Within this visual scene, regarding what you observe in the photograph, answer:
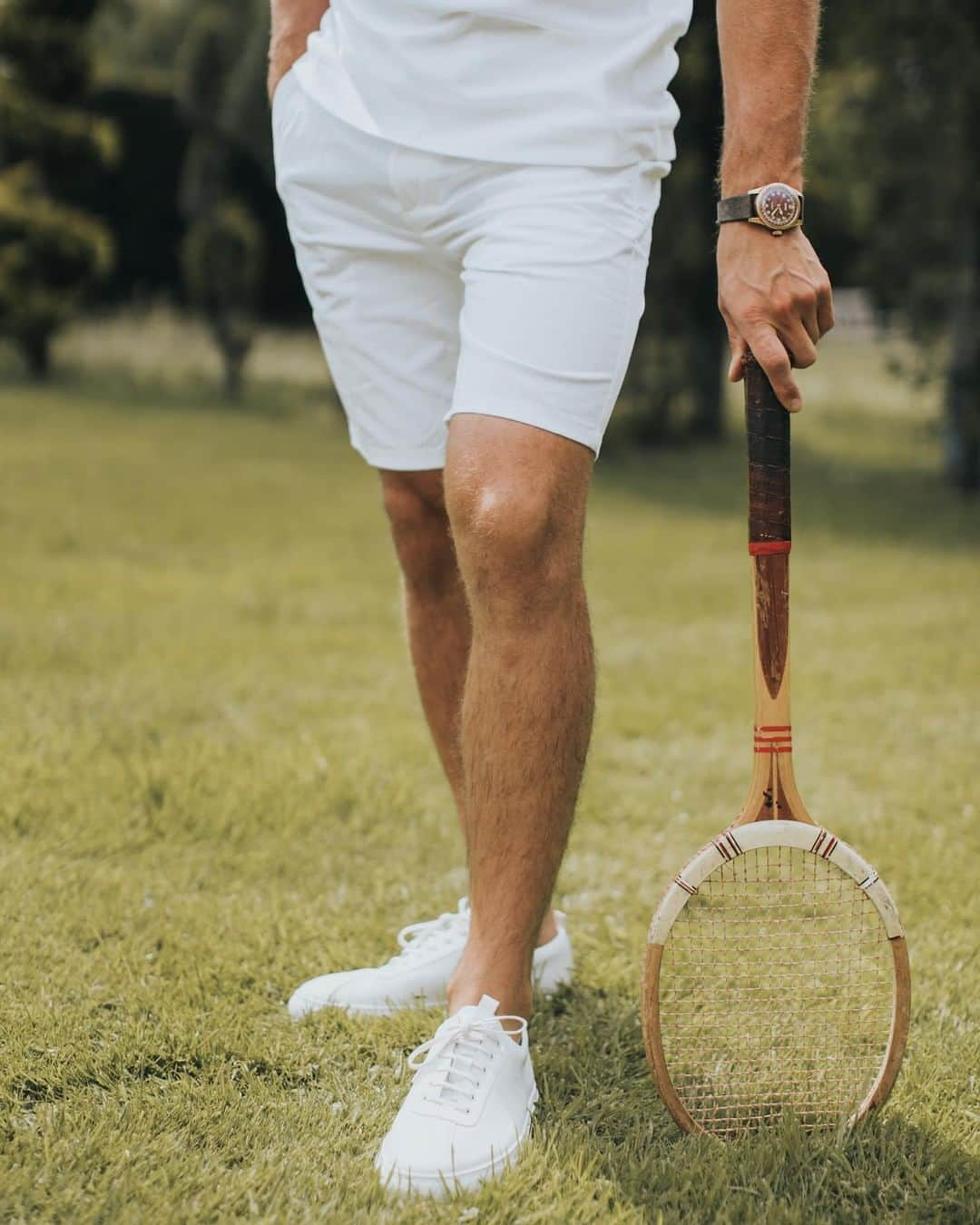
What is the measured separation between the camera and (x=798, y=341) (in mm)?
1816

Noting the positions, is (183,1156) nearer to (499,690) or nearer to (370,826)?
(499,690)

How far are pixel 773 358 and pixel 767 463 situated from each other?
0.14 meters

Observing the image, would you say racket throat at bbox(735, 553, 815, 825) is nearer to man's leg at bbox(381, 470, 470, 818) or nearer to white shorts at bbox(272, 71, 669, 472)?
white shorts at bbox(272, 71, 669, 472)

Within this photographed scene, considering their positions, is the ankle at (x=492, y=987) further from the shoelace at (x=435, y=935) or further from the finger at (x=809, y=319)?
the finger at (x=809, y=319)

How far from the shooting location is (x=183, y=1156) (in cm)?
178

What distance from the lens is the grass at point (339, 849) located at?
178 cm

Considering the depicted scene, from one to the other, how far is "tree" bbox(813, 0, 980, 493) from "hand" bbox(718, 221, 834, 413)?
762 centimetres

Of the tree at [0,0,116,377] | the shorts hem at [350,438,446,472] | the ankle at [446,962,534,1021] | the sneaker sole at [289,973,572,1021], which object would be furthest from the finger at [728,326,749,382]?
the tree at [0,0,116,377]

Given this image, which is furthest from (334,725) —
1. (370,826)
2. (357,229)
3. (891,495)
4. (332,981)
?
(891,495)

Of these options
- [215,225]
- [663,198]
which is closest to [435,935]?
[663,198]

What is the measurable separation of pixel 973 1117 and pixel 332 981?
0.99 meters

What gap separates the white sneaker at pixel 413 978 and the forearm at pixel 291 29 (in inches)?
57.6

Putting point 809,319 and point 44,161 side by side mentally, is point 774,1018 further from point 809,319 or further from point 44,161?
point 44,161

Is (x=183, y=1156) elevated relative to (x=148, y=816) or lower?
elevated
